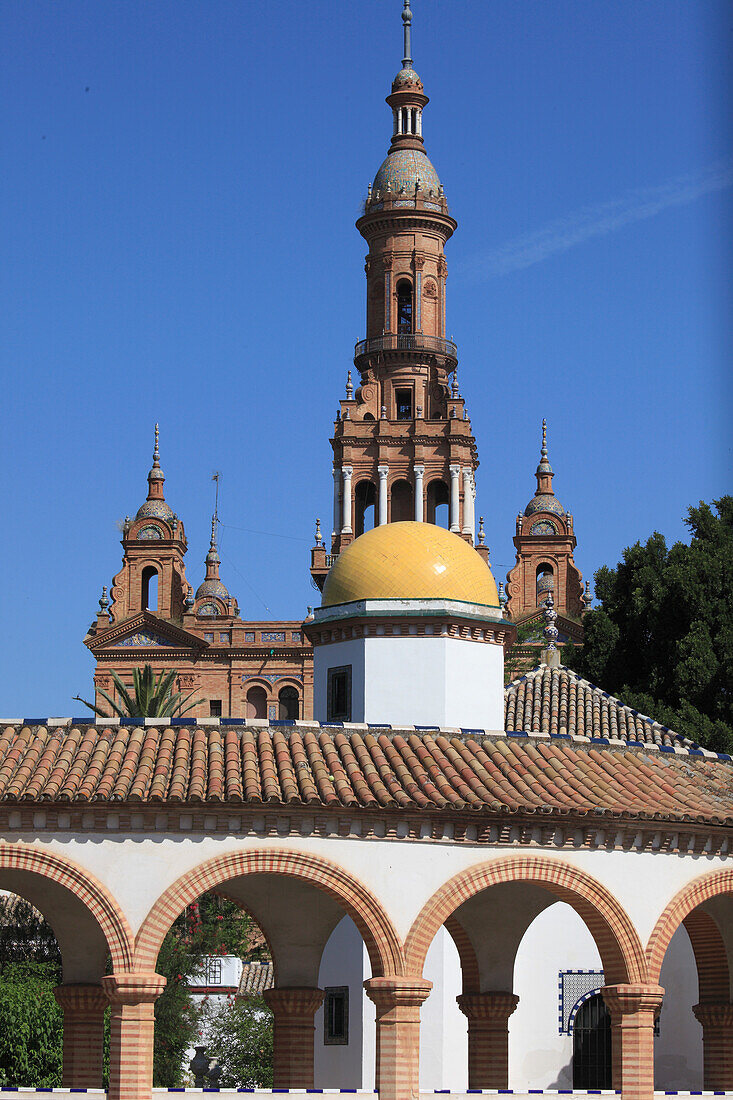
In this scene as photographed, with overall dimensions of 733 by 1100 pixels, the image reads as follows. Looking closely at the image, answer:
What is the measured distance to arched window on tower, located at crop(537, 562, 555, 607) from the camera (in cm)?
6856

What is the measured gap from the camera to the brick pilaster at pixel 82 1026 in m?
21.0

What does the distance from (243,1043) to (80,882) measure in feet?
51.3

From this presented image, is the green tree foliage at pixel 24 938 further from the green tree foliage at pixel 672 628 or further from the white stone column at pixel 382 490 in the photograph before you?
the white stone column at pixel 382 490

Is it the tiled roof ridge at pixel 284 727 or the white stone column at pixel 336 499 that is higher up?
the white stone column at pixel 336 499

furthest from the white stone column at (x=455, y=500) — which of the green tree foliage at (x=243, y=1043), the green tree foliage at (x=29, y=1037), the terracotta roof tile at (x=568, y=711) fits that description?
the green tree foliage at (x=29, y=1037)

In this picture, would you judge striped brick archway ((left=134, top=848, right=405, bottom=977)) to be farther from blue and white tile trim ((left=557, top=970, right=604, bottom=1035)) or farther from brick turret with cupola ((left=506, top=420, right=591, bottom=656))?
brick turret with cupola ((left=506, top=420, right=591, bottom=656))

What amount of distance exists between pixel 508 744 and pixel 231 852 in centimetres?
439

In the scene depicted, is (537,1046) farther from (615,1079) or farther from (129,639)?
(129,639)

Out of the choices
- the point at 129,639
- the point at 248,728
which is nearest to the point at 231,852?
the point at 248,728

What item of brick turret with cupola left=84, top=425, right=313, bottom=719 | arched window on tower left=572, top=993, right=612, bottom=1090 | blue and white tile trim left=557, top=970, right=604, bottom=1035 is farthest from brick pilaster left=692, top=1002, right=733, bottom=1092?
brick turret with cupola left=84, top=425, right=313, bottom=719

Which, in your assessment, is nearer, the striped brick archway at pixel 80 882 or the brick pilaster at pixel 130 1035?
the brick pilaster at pixel 130 1035

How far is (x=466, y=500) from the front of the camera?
68.2 metres

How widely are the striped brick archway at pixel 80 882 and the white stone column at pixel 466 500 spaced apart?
49.7 meters

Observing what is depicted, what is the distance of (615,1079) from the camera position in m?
19.5
